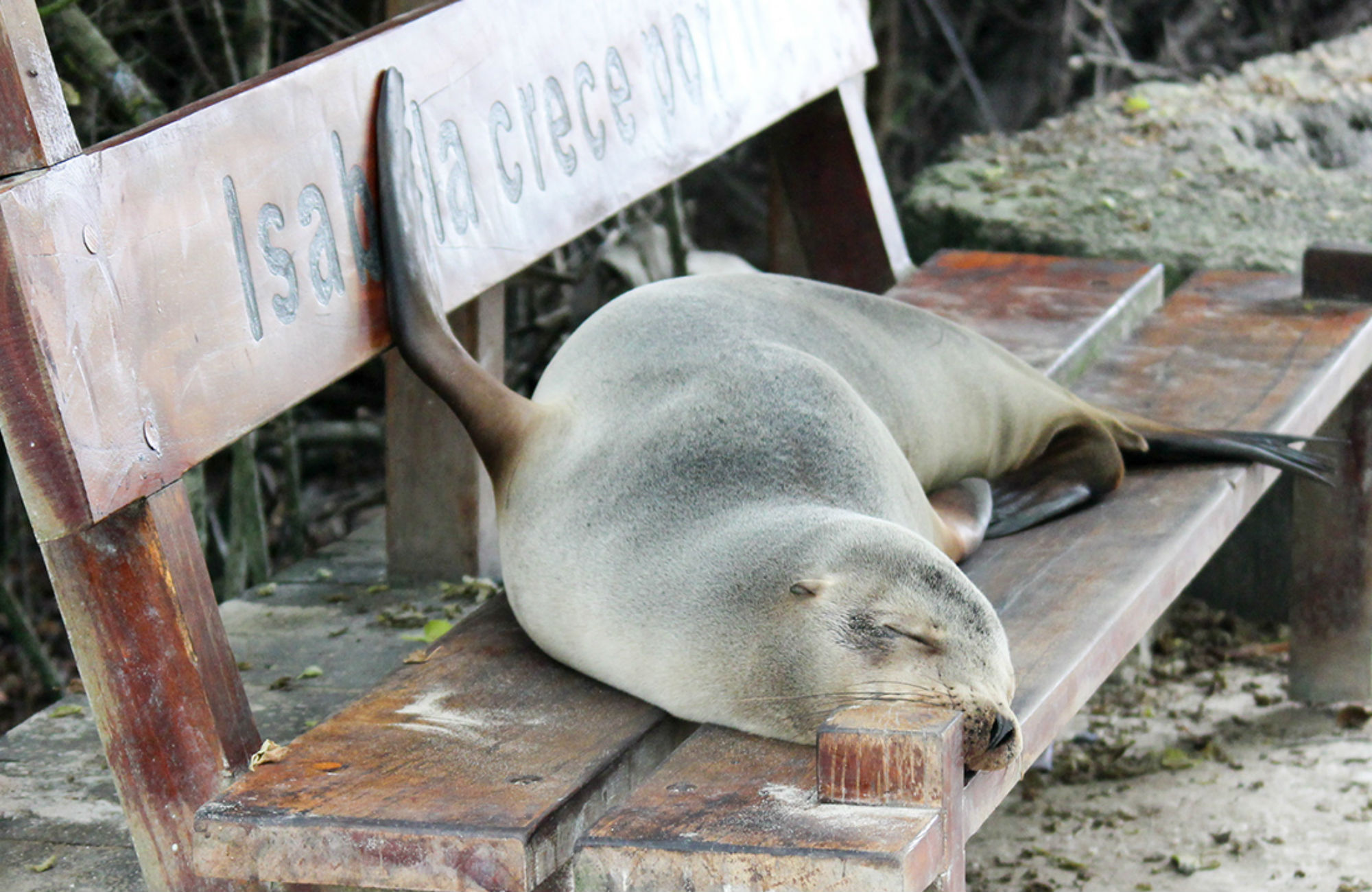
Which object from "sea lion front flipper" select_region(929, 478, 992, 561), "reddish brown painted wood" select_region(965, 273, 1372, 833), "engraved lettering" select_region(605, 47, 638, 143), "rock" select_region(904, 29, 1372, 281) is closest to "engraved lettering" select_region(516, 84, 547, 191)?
"engraved lettering" select_region(605, 47, 638, 143)

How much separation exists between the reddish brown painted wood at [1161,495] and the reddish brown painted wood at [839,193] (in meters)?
0.64

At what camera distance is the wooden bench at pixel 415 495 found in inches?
59.9

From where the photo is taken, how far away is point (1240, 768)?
330cm

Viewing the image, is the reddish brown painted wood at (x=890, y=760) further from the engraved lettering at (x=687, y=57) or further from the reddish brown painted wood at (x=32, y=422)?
the engraved lettering at (x=687, y=57)

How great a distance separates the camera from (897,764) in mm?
1498

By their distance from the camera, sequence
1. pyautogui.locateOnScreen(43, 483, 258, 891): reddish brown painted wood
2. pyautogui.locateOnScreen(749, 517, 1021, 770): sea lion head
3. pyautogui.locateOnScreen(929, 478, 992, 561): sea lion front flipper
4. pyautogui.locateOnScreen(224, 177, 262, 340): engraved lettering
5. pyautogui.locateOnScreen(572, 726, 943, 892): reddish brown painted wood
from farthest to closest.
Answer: pyautogui.locateOnScreen(929, 478, 992, 561): sea lion front flipper
pyautogui.locateOnScreen(224, 177, 262, 340): engraved lettering
pyautogui.locateOnScreen(43, 483, 258, 891): reddish brown painted wood
pyautogui.locateOnScreen(749, 517, 1021, 770): sea lion head
pyautogui.locateOnScreen(572, 726, 943, 892): reddish brown painted wood

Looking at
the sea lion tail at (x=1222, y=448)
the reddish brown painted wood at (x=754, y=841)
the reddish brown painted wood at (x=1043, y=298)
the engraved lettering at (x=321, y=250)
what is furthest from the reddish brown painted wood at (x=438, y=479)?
the reddish brown painted wood at (x=754, y=841)

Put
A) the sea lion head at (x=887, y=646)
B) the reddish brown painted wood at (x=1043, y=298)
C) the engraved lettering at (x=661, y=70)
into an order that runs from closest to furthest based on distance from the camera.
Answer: the sea lion head at (x=887, y=646) → the engraved lettering at (x=661, y=70) → the reddish brown painted wood at (x=1043, y=298)

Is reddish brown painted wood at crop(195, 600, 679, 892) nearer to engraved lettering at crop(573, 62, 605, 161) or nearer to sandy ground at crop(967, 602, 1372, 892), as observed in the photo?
engraved lettering at crop(573, 62, 605, 161)

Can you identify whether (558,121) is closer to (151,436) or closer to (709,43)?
(709,43)

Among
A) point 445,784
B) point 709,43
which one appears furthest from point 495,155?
point 445,784

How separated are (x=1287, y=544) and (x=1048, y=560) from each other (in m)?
1.95

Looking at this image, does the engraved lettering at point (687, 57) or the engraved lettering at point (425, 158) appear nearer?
the engraved lettering at point (425, 158)

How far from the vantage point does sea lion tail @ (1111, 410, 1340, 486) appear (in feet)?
8.57
